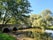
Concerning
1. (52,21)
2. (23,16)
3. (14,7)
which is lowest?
(52,21)

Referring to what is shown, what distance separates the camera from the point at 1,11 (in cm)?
3541

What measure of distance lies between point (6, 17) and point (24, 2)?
6.46 metres

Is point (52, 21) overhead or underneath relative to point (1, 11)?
A: underneath

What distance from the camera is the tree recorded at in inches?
1398

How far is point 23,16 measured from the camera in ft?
127

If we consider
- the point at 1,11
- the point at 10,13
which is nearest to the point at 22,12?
the point at 10,13

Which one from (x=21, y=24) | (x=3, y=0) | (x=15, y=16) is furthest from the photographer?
(x=21, y=24)

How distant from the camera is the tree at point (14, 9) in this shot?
35.5 meters

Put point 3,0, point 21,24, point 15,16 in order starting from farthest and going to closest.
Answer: point 21,24
point 15,16
point 3,0

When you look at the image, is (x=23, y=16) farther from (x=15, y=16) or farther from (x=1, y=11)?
(x=1, y=11)

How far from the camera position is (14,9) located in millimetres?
36719

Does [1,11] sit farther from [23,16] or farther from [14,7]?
[23,16]

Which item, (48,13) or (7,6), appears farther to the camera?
(48,13)

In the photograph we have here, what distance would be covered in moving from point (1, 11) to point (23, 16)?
652 cm
